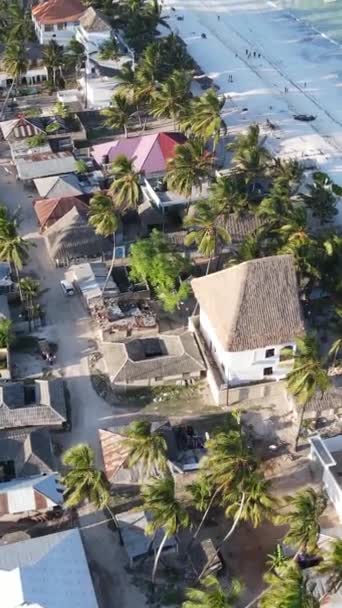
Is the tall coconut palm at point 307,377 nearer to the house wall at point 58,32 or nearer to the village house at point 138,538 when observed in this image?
the village house at point 138,538

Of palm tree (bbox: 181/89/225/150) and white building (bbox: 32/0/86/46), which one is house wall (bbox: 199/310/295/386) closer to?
palm tree (bbox: 181/89/225/150)

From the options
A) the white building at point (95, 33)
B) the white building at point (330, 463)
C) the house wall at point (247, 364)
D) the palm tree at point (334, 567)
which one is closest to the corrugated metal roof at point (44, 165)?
the white building at point (95, 33)

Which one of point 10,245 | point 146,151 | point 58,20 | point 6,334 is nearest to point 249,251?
point 10,245

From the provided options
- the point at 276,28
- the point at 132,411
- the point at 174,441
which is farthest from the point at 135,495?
the point at 276,28

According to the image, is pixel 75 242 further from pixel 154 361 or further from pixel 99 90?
pixel 99 90

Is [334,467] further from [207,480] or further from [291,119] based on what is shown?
[291,119]

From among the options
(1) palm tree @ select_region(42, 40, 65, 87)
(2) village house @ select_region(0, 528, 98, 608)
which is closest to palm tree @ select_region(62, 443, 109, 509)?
(2) village house @ select_region(0, 528, 98, 608)
